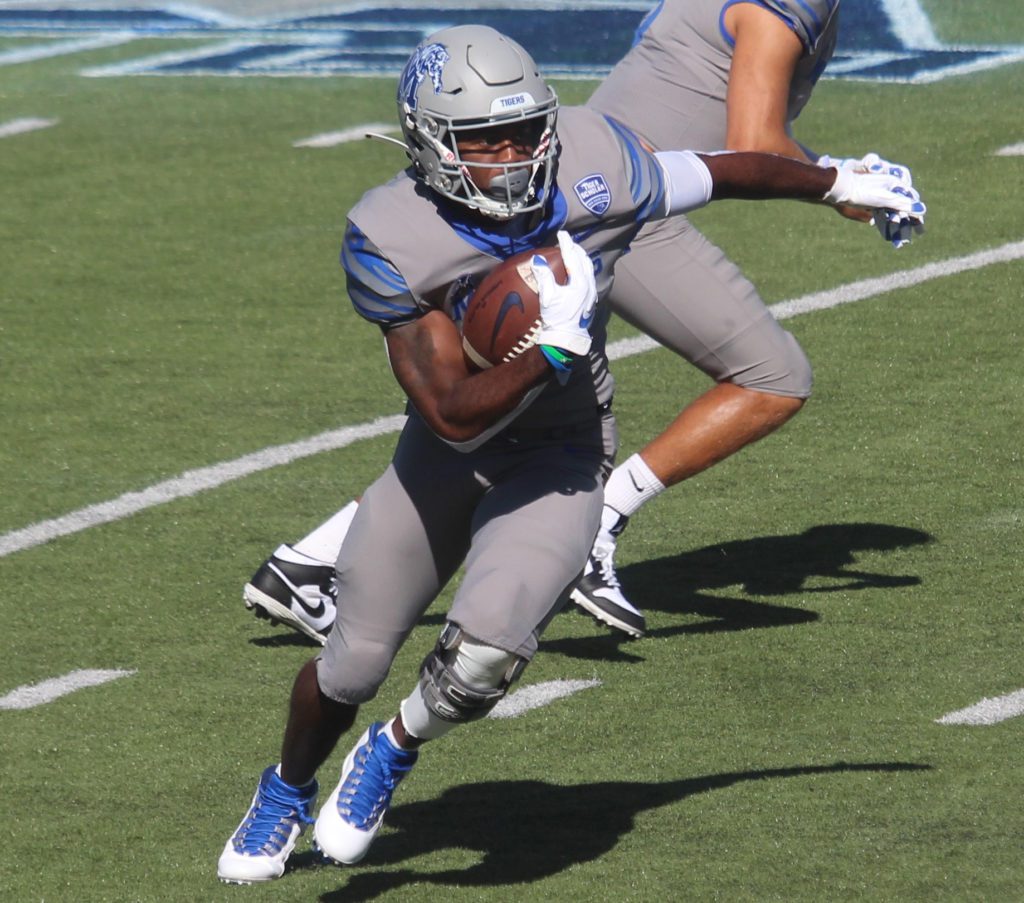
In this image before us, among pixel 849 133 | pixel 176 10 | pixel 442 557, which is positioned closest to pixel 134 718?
pixel 442 557

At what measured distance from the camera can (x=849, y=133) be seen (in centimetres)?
1054

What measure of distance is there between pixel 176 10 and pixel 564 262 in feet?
38.1

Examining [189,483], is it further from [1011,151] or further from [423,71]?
[1011,151]

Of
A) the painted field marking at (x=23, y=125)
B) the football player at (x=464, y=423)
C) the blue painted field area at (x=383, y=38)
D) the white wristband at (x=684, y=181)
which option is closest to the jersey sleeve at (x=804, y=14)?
the white wristband at (x=684, y=181)

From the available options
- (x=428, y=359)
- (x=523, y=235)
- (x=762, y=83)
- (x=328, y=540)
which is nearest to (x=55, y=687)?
(x=328, y=540)

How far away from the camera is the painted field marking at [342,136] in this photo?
11141 mm

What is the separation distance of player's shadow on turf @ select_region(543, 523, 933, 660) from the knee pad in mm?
1465

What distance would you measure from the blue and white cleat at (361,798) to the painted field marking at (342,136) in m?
7.24

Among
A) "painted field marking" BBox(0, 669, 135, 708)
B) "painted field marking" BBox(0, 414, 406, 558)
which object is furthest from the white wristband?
"painted field marking" BBox(0, 414, 406, 558)

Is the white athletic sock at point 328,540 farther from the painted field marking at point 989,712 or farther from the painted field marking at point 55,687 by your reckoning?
the painted field marking at point 989,712

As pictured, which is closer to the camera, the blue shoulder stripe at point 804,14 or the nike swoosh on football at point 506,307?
the nike swoosh on football at point 506,307

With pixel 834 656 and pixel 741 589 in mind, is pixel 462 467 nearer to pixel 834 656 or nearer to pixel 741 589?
pixel 834 656

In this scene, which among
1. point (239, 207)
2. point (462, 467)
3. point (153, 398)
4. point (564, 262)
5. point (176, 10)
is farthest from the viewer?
point (176, 10)

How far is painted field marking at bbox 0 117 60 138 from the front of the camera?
38.2ft
